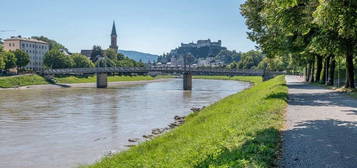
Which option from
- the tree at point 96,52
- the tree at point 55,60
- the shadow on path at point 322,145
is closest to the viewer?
the shadow on path at point 322,145

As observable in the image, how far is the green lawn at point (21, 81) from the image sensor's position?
301 feet

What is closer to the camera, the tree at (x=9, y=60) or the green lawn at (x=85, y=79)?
the tree at (x=9, y=60)

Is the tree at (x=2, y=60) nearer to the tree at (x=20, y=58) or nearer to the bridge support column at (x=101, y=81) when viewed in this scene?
the tree at (x=20, y=58)

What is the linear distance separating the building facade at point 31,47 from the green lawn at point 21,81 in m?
48.3

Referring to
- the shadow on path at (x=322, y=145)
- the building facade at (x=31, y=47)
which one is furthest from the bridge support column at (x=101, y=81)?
the shadow on path at (x=322, y=145)

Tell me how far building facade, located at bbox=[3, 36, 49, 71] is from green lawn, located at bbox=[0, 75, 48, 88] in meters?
48.3

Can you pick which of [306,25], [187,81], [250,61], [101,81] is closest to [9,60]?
[101,81]

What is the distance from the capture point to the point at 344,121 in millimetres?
15664

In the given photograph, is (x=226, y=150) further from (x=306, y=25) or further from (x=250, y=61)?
(x=250, y=61)

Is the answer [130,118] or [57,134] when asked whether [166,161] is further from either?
[130,118]

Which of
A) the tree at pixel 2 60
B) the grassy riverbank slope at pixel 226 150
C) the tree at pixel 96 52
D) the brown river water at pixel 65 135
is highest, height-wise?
the tree at pixel 96 52

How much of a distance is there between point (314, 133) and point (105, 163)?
24.8 ft

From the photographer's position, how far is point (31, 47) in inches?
6491

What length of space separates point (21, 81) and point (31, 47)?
7269 centimetres
